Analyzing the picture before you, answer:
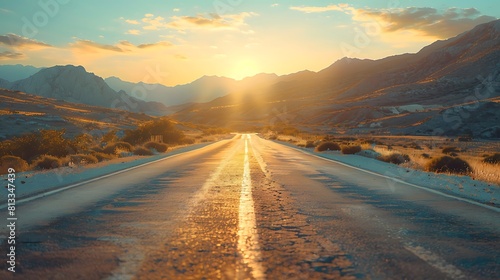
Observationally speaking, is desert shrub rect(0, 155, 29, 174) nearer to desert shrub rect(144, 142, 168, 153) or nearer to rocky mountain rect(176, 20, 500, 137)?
desert shrub rect(144, 142, 168, 153)

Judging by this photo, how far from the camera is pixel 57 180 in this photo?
13172mm

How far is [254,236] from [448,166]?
48.0 feet

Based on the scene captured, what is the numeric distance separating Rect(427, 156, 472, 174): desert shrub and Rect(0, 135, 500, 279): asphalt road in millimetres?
8171

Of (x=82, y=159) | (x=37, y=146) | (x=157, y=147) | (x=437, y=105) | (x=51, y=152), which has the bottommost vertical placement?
(x=157, y=147)

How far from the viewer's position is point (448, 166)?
1780cm

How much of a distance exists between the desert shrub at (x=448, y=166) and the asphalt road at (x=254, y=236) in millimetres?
8171

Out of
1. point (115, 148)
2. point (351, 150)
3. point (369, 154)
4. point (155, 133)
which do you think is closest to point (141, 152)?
point (115, 148)

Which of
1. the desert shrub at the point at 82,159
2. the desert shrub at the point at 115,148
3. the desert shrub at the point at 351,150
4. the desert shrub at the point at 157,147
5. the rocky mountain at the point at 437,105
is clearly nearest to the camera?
the desert shrub at the point at 82,159

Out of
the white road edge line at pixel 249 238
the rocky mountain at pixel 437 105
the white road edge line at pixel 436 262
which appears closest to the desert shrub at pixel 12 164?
the white road edge line at pixel 249 238

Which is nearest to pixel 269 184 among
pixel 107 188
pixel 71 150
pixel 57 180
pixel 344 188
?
pixel 344 188

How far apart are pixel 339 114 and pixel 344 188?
129192 millimetres

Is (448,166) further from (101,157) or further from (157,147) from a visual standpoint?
(157,147)

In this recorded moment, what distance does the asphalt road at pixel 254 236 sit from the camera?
14.3 ft

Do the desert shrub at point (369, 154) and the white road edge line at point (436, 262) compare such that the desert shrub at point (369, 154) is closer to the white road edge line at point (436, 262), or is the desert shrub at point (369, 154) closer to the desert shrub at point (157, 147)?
the desert shrub at point (157, 147)
